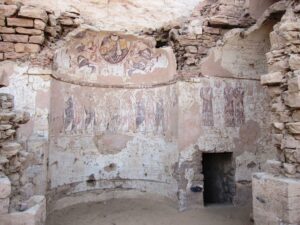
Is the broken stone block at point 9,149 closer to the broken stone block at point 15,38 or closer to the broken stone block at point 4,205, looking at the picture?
the broken stone block at point 4,205

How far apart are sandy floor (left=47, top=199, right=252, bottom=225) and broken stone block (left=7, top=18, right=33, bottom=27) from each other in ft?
13.0

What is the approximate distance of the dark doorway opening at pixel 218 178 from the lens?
705 centimetres

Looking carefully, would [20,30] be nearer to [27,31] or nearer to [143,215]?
[27,31]

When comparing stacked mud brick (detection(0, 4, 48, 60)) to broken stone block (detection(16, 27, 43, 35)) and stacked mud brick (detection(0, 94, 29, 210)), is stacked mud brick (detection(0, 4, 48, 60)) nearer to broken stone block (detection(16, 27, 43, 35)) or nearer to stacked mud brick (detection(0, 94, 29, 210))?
broken stone block (detection(16, 27, 43, 35))

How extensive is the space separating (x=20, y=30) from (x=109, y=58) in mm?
2462

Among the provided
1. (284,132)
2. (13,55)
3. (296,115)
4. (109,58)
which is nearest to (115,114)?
(109,58)

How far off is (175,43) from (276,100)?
3.48 meters

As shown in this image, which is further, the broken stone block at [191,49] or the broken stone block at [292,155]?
the broken stone block at [191,49]

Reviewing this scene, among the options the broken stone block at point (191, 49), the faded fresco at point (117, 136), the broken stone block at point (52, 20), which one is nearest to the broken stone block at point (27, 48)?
the broken stone block at point (52, 20)

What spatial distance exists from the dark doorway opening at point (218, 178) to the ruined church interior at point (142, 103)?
0.12 ft

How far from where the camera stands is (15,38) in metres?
5.79

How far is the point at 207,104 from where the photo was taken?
22.8ft

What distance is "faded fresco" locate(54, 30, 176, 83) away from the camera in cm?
717

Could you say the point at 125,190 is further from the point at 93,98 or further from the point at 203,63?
the point at 203,63
